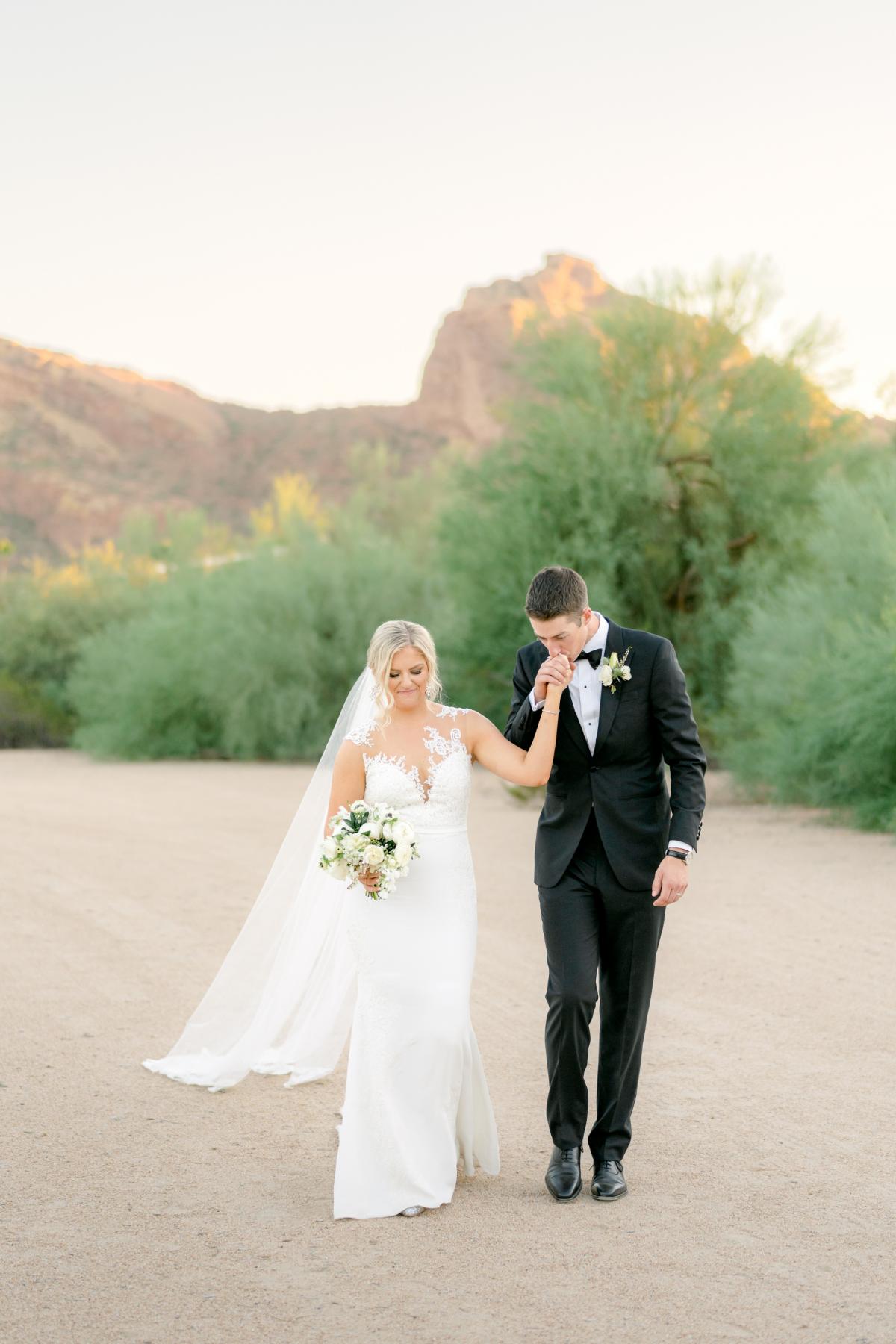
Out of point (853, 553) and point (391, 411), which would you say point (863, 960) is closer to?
point (853, 553)

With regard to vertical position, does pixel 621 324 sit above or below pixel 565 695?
above

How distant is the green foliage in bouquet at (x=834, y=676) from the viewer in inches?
656

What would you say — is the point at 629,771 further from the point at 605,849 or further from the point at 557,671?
the point at 557,671

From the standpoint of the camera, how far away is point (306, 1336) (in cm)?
395

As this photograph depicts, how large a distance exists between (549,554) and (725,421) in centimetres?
385

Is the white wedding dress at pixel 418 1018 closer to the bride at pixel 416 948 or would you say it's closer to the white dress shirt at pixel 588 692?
the bride at pixel 416 948

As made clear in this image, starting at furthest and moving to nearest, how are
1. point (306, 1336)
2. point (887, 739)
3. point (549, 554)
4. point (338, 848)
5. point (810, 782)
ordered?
point (549, 554) → point (810, 782) → point (887, 739) → point (338, 848) → point (306, 1336)

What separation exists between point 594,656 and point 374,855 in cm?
103

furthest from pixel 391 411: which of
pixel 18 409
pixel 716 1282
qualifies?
pixel 716 1282

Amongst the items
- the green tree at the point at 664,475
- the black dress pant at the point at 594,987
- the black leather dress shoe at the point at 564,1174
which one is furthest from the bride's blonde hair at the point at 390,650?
the green tree at the point at 664,475

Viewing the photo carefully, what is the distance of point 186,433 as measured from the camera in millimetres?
77438

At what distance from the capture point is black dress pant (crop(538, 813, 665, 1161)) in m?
5.12

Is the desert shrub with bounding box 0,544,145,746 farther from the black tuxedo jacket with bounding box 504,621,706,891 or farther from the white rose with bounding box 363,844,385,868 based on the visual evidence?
the black tuxedo jacket with bounding box 504,621,706,891

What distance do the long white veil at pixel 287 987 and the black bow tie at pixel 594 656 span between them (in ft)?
5.45
